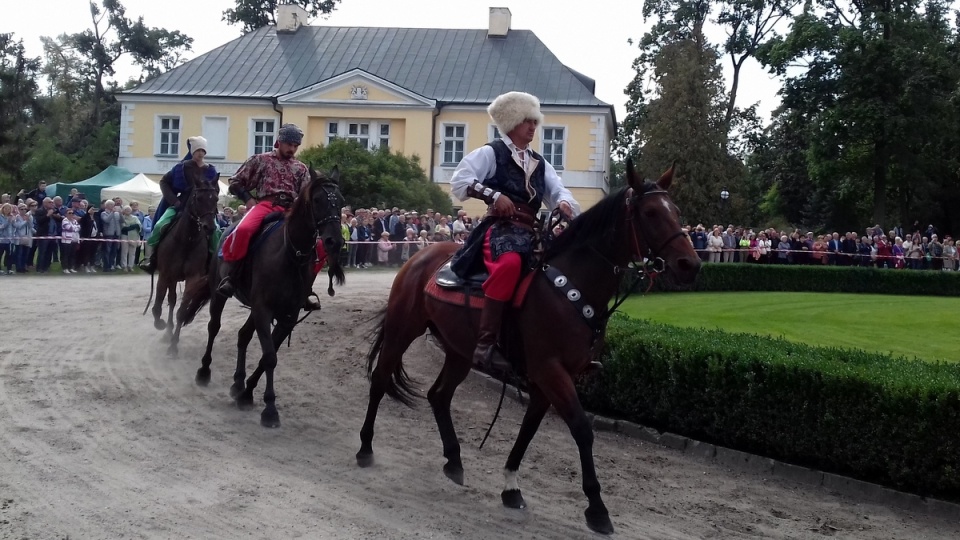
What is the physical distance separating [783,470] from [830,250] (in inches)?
993

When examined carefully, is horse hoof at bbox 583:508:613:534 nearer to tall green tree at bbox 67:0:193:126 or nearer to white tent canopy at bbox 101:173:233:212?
white tent canopy at bbox 101:173:233:212

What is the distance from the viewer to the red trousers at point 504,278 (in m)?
6.19

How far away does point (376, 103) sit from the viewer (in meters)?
42.0

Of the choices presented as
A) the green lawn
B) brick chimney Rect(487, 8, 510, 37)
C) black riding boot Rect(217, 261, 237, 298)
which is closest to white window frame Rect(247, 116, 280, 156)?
brick chimney Rect(487, 8, 510, 37)

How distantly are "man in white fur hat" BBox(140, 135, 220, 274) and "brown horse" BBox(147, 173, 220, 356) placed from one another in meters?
0.03

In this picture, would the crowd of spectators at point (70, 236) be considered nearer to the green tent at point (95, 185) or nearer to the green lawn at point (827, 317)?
the green tent at point (95, 185)

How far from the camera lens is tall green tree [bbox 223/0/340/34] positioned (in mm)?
56375

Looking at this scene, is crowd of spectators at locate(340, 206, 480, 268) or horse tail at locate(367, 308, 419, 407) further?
crowd of spectators at locate(340, 206, 480, 268)

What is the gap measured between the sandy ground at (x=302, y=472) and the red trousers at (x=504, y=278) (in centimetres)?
148

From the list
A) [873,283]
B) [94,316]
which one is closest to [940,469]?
[94,316]

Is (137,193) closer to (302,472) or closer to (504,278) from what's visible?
(302,472)

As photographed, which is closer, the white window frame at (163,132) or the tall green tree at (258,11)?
the white window frame at (163,132)

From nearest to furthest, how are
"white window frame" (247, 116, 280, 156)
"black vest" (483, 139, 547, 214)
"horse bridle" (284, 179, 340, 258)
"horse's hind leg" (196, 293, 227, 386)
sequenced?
"black vest" (483, 139, 547, 214) < "horse bridle" (284, 179, 340, 258) < "horse's hind leg" (196, 293, 227, 386) < "white window frame" (247, 116, 280, 156)

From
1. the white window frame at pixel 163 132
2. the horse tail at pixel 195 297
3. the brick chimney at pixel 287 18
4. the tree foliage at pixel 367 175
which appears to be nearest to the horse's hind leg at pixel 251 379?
the horse tail at pixel 195 297
